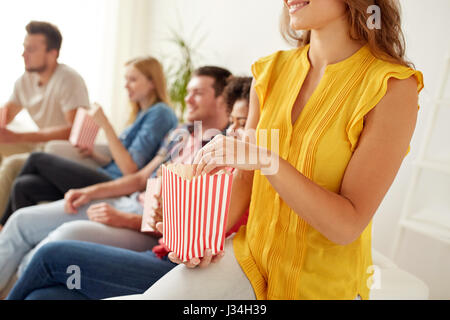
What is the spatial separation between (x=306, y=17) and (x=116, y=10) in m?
3.66

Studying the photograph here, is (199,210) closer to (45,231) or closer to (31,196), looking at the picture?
(45,231)

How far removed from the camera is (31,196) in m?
2.01

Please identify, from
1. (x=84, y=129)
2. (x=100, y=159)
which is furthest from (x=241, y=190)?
(x=100, y=159)

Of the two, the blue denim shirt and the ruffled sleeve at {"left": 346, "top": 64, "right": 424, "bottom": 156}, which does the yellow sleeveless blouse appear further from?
the blue denim shirt

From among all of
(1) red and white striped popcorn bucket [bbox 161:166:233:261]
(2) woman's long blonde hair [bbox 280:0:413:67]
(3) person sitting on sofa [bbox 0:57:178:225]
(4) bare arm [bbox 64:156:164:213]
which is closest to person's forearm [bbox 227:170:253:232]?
(1) red and white striped popcorn bucket [bbox 161:166:233:261]

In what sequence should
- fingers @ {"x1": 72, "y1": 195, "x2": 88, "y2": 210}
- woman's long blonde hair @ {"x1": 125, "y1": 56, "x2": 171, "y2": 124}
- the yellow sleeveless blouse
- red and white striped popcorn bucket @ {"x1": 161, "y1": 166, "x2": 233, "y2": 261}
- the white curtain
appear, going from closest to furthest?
red and white striped popcorn bucket @ {"x1": 161, "y1": 166, "x2": 233, "y2": 261} < the yellow sleeveless blouse < fingers @ {"x1": 72, "y1": 195, "x2": 88, "y2": 210} < woman's long blonde hair @ {"x1": 125, "y1": 56, "x2": 171, "y2": 124} < the white curtain

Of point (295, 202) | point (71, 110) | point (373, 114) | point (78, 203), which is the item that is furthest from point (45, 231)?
point (373, 114)

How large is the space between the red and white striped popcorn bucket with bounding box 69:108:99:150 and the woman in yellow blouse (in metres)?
1.27

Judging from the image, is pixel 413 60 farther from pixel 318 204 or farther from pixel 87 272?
pixel 87 272

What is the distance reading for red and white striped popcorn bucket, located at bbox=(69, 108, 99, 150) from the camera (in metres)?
1.99

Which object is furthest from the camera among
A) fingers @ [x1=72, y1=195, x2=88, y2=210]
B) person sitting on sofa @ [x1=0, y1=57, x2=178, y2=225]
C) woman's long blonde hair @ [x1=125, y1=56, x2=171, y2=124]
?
woman's long blonde hair @ [x1=125, y1=56, x2=171, y2=124]

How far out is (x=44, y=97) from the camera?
2.40 metres

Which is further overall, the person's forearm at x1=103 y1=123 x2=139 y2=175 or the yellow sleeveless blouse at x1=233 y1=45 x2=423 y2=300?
the person's forearm at x1=103 y1=123 x2=139 y2=175

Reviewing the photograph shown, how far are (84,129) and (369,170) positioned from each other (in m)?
1.58
